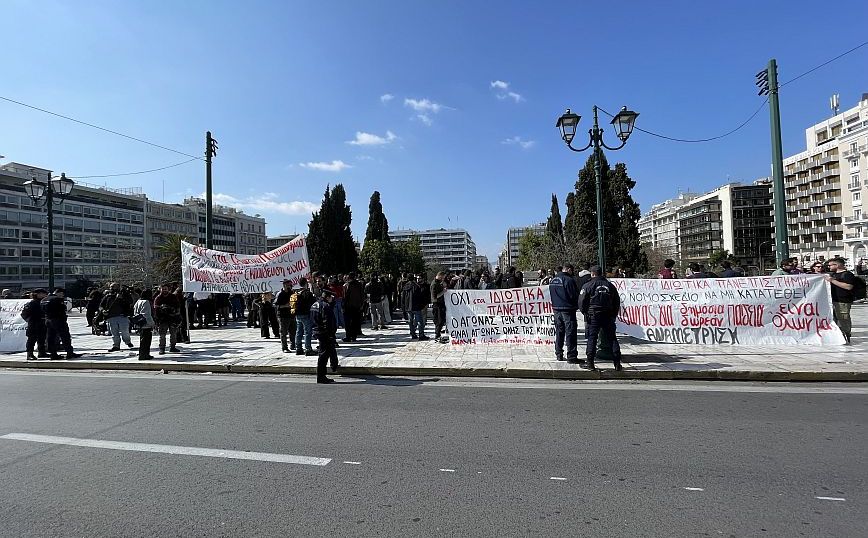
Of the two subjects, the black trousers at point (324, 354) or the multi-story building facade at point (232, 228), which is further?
the multi-story building facade at point (232, 228)

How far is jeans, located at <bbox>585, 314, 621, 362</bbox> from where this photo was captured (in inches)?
343

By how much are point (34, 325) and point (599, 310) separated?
42.8 feet

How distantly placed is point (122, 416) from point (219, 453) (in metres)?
2.58

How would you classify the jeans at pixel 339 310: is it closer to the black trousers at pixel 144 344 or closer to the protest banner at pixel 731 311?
the black trousers at pixel 144 344

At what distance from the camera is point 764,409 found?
6.23 meters

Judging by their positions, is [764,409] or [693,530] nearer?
[693,530]

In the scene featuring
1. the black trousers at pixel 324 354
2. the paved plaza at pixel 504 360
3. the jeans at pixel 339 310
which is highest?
the jeans at pixel 339 310

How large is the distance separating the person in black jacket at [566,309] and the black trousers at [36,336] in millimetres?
12191

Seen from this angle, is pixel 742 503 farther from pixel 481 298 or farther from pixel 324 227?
pixel 324 227

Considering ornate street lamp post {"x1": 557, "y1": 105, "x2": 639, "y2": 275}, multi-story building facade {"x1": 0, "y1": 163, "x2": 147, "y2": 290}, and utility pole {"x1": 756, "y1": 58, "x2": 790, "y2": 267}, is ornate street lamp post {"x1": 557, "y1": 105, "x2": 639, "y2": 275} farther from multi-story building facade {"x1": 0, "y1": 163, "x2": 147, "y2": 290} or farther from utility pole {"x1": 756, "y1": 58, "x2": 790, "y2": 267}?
multi-story building facade {"x1": 0, "y1": 163, "x2": 147, "y2": 290}

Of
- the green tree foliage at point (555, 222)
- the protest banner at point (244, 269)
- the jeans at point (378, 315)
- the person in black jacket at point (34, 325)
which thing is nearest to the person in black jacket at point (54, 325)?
the person in black jacket at point (34, 325)

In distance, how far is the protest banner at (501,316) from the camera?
456 inches

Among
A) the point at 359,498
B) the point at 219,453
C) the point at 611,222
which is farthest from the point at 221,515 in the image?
the point at 611,222

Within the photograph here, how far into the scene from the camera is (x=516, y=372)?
348 inches
